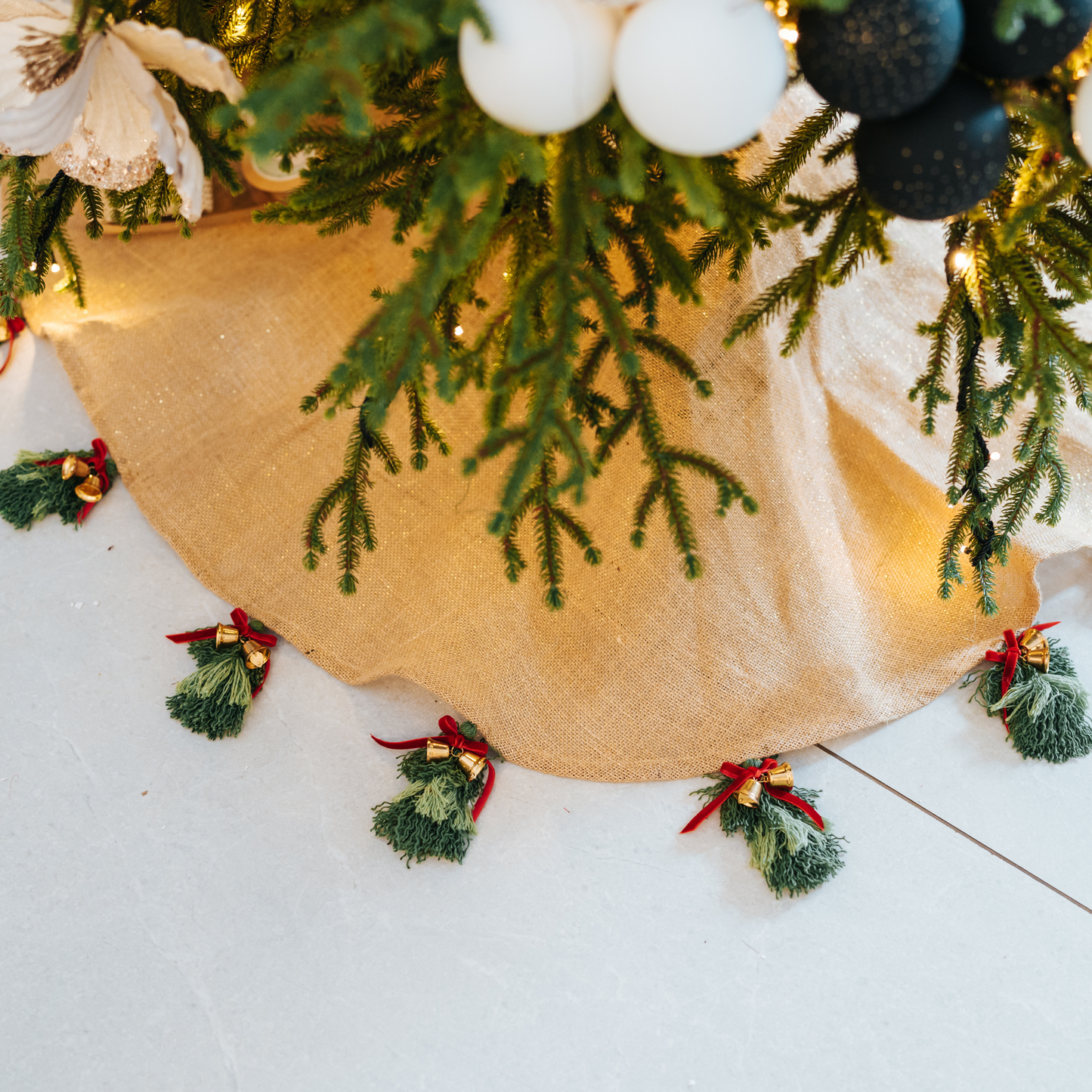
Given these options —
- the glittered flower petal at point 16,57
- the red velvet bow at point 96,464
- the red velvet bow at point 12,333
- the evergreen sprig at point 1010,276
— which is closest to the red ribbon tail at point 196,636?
the red velvet bow at point 96,464


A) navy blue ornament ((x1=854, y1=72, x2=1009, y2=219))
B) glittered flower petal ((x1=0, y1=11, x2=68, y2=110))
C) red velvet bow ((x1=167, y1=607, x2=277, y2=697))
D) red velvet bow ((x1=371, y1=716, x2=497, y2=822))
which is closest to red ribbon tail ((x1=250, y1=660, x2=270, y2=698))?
red velvet bow ((x1=167, y1=607, x2=277, y2=697))

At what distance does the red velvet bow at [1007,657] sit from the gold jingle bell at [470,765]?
2.08ft

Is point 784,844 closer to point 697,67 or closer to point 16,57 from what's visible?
point 697,67

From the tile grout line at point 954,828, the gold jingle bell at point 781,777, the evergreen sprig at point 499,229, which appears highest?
the evergreen sprig at point 499,229

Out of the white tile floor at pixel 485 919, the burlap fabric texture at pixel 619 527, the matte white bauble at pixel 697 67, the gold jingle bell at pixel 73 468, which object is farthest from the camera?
the gold jingle bell at pixel 73 468

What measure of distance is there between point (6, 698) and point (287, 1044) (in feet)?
1.78

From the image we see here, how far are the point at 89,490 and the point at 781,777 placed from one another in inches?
37.2

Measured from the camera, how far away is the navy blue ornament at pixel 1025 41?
0.59m

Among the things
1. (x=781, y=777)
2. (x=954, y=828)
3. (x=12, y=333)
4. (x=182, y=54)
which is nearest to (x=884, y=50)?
(x=182, y=54)

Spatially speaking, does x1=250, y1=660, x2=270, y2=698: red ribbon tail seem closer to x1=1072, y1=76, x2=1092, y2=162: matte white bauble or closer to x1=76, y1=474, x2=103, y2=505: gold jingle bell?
x1=76, y1=474, x2=103, y2=505: gold jingle bell

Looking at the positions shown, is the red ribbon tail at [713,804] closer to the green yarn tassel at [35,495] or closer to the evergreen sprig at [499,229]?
the evergreen sprig at [499,229]

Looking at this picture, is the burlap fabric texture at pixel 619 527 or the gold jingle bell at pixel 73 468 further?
the gold jingle bell at pixel 73 468

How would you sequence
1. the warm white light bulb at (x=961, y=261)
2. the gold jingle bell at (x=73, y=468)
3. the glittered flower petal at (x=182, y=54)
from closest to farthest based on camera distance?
the glittered flower petal at (x=182, y=54), the warm white light bulb at (x=961, y=261), the gold jingle bell at (x=73, y=468)

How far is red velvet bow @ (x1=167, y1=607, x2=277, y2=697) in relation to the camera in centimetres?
111
